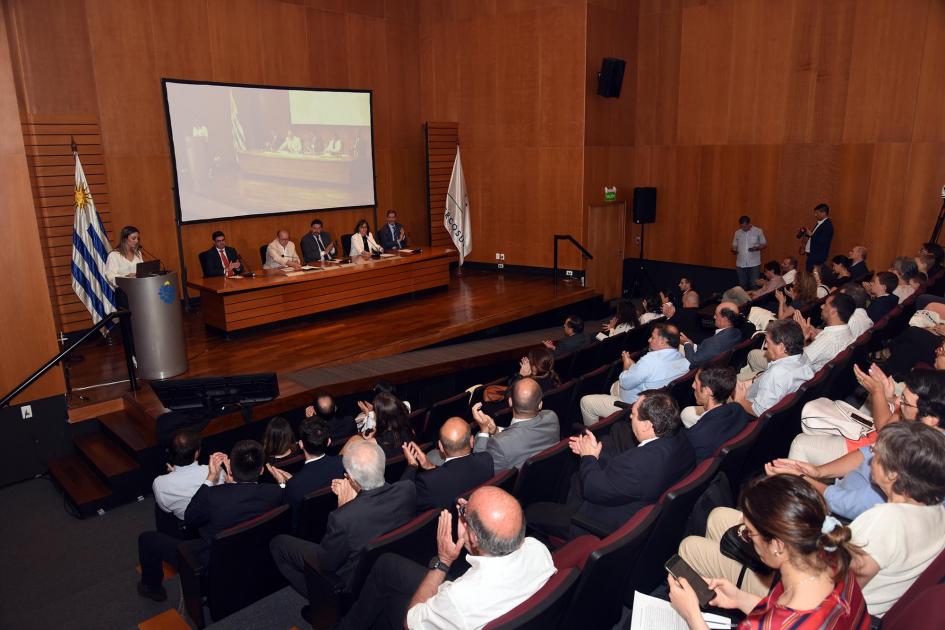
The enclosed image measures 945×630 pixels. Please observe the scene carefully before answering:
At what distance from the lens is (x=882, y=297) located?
6129 mm

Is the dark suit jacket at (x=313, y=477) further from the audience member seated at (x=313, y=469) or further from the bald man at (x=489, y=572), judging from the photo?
the bald man at (x=489, y=572)

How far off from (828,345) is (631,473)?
2631 mm

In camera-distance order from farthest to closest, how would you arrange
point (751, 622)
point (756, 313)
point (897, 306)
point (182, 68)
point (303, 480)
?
point (182, 68) → point (756, 313) → point (897, 306) → point (303, 480) → point (751, 622)

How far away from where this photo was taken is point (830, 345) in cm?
486

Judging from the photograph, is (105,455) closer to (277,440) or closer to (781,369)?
(277,440)

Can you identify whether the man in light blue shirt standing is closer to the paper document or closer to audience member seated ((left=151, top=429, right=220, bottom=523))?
audience member seated ((left=151, top=429, right=220, bottom=523))

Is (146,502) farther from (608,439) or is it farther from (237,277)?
(608,439)

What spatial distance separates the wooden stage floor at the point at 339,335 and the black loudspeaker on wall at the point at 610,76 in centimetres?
302

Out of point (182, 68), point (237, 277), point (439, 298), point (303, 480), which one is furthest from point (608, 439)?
point (182, 68)

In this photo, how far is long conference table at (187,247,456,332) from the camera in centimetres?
782

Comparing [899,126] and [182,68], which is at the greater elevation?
[182,68]

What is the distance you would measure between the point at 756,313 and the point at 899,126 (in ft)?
15.1

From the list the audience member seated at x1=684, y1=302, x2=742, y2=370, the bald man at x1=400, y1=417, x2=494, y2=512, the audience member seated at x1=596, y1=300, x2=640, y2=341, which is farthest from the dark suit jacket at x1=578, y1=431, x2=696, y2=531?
the audience member seated at x1=596, y1=300, x2=640, y2=341

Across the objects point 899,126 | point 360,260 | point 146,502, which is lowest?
point 146,502
